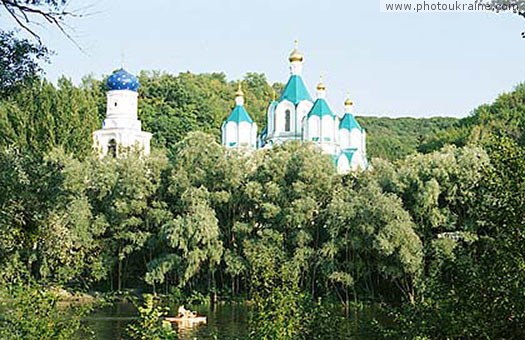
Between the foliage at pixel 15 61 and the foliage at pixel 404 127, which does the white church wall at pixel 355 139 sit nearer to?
the foliage at pixel 404 127

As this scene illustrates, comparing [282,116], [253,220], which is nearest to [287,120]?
[282,116]

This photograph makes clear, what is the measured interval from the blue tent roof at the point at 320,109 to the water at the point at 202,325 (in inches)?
478

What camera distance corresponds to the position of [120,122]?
32.8m

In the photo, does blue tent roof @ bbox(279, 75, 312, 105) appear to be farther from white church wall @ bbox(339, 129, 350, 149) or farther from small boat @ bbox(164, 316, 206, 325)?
small boat @ bbox(164, 316, 206, 325)

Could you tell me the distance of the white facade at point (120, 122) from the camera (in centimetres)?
3259

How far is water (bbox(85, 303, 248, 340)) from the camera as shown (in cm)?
1481

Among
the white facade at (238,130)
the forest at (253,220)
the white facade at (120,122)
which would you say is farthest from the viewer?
the white facade at (238,130)

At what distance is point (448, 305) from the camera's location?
18.8 feet

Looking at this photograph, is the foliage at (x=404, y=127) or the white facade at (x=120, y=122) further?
the foliage at (x=404, y=127)

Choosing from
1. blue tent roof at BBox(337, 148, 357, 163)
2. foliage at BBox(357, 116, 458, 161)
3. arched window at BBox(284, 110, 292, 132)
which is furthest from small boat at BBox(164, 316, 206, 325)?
foliage at BBox(357, 116, 458, 161)

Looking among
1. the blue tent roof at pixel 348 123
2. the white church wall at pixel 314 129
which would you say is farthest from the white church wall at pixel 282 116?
the blue tent roof at pixel 348 123

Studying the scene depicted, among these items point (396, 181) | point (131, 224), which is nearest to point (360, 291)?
point (396, 181)

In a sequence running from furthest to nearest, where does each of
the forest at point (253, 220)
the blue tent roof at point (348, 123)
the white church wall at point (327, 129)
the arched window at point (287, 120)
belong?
the blue tent roof at point (348, 123) < the arched window at point (287, 120) < the white church wall at point (327, 129) < the forest at point (253, 220)

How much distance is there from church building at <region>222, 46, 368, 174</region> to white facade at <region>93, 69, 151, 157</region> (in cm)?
371
